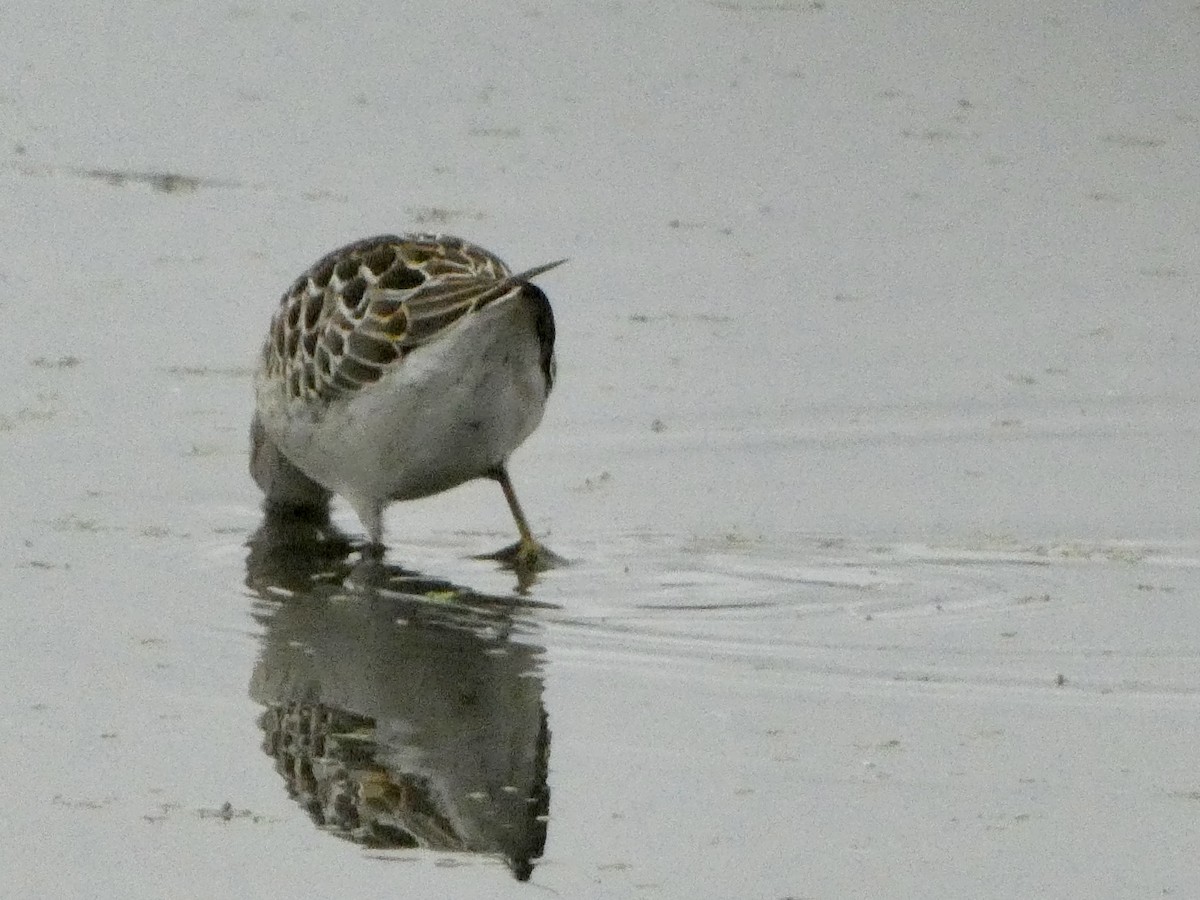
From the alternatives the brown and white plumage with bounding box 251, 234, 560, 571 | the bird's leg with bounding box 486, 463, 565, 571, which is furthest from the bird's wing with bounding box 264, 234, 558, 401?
the bird's leg with bounding box 486, 463, 565, 571

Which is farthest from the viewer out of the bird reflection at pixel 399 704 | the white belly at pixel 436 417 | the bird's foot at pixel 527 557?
the bird's foot at pixel 527 557

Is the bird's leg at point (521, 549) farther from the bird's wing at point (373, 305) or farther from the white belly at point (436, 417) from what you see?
the bird's wing at point (373, 305)

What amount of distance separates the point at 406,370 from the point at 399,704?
158cm

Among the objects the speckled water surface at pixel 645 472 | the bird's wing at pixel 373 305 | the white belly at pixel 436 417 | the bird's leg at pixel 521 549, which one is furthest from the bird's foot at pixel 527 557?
the bird's wing at pixel 373 305

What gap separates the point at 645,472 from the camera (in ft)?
35.7

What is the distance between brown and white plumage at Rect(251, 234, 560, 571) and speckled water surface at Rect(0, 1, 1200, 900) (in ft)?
1.08

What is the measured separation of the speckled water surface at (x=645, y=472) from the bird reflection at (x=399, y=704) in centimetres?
2

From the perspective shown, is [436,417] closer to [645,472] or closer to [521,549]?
[521,549]

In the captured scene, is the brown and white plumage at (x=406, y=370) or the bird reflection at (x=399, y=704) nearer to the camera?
the bird reflection at (x=399, y=704)

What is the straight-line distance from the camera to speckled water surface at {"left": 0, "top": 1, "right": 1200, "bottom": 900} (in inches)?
289

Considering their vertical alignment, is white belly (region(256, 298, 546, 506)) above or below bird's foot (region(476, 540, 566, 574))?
above

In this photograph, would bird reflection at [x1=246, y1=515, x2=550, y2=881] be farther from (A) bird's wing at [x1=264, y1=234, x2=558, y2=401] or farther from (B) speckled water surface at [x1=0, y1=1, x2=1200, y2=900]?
(A) bird's wing at [x1=264, y1=234, x2=558, y2=401]

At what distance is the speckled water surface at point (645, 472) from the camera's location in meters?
7.33

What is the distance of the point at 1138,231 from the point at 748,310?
2.14 metres
